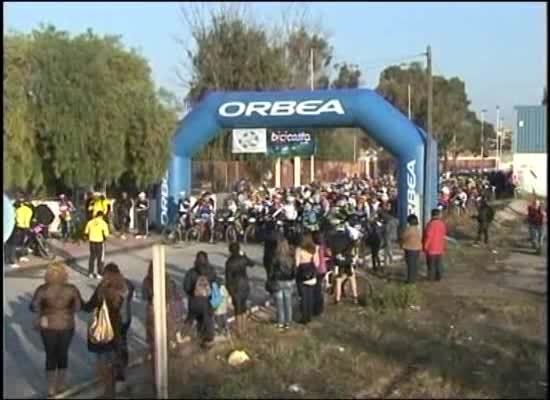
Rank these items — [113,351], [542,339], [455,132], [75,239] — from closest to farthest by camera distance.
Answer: [113,351] → [542,339] → [75,239] → [455,132]

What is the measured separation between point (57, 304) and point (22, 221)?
601 inches

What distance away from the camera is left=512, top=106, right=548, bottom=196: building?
7306 centimetres

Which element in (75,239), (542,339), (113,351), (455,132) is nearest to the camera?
(113,351)

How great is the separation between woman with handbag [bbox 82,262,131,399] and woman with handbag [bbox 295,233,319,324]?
17.0 feet

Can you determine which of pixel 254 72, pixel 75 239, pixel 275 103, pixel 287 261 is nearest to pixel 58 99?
pixel 75 239

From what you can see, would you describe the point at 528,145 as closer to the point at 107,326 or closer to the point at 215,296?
the point at 215,296

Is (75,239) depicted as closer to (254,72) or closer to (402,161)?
(402,161)

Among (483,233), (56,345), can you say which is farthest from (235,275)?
(483,233)

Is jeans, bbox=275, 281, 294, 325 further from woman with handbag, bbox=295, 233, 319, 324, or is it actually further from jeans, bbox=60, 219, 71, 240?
jeans, bbox=60, 219, 71, 240

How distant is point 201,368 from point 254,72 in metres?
49.6

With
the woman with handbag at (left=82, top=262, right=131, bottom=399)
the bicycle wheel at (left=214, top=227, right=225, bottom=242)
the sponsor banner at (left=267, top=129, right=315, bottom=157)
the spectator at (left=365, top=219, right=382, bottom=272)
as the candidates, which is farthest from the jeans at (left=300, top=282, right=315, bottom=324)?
the sponsor banner at (left=267, top=129, right=315, bottom=157)

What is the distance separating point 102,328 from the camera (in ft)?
37.6

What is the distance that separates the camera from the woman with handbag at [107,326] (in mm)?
11406

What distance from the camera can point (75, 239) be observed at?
32.0m
